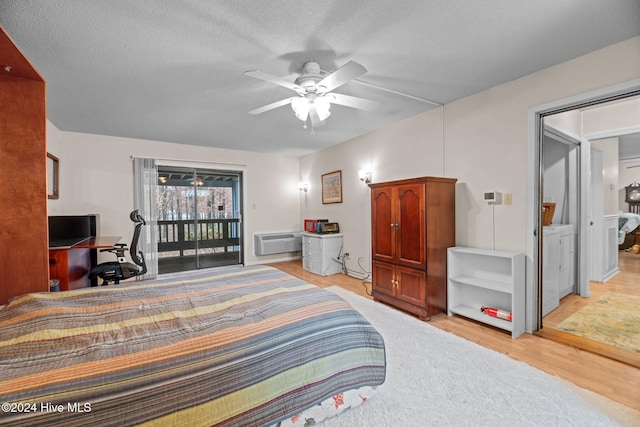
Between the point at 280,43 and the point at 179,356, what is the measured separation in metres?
2.08

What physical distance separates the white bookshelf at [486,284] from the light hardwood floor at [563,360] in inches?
4.1

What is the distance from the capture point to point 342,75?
1.91 meters

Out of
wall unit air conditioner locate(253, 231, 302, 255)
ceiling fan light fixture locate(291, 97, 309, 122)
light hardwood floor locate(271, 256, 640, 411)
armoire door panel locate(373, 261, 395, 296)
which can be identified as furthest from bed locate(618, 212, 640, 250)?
ceiling fan light fixture locate(291, 97, 309, 122)

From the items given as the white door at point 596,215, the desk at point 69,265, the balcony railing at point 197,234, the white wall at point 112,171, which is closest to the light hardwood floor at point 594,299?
the white door at point 596,215

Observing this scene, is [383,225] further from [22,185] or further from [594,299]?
[22,185]

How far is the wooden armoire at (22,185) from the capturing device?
6.52ft

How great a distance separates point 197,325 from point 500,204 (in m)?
2.97

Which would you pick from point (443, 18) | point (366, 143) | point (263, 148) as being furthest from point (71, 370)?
point (263, 148)

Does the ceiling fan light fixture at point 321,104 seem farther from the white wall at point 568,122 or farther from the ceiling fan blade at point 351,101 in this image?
the white wall at point 568,122

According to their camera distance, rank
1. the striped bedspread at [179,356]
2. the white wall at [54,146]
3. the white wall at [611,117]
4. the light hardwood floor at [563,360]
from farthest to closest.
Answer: the white wall at [54,146] < the white wall at [611,117] < the light hardwood floor at [563,360] < the striped bedspread at [179,356]

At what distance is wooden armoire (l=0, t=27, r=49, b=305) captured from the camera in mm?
1987

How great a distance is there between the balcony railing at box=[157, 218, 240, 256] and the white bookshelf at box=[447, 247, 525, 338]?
4.36 metres

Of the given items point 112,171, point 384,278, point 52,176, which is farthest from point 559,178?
point 52,176

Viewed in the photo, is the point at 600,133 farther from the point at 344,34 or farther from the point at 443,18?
the point at 344,34
